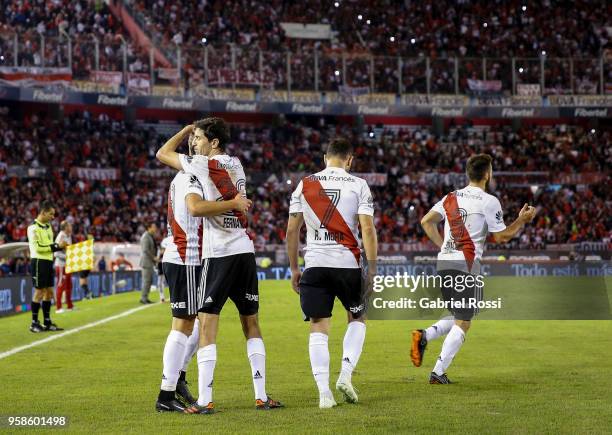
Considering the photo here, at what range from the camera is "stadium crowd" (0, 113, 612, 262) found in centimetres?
4394

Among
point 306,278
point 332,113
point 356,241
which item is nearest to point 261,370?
point 306,278

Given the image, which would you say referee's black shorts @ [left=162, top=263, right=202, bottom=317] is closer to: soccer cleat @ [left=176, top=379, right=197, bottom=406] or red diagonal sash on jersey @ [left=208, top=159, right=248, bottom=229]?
red diagonal sash on jersey @ [left=208, top=159, right=248, bottom=229]

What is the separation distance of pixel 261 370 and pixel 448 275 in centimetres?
268

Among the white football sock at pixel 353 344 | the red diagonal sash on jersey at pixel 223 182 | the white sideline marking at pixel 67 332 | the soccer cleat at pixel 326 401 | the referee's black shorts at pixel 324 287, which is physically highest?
the red diagonal sash on jersey at pixel 223 182

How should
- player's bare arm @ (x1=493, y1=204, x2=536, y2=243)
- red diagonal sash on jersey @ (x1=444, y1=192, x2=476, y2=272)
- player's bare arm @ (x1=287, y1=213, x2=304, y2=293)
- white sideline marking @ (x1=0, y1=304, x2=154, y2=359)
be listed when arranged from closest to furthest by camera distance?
1. player's bare arm @ (x1=287, y1=213, x2=304, y2=293)
2. player's bare arm @ (x1=493, y1=204, x2=536, y2=243)
3. red diagonal sash on jersey @ (x1=444, y1=192, x2=476, y2=272)
4. white sideline marking @ (x1=0, y1=304, x2=154, y2=359)

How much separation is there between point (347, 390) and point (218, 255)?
167cm

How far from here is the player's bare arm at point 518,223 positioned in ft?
30.1

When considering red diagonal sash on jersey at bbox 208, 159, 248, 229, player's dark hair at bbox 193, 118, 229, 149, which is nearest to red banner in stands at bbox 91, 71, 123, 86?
player's dark hair at bbox 193, 118, 229, 149

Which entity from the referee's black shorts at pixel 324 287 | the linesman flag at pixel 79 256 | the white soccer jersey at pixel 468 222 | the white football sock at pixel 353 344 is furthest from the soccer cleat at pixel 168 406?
the linesman flag at pixel 79 256

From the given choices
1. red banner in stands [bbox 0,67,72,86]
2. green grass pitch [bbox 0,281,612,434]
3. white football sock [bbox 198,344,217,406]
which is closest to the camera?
green grass pitch [bbox 0,281,612,434]

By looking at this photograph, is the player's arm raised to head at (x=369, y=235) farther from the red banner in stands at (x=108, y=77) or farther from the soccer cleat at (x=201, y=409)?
the red banner in stands at (x=108, y=77)

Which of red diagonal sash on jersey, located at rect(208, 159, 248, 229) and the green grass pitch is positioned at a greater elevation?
red diagonal sash on jersey, located at rect(208, 159, 248, 229)

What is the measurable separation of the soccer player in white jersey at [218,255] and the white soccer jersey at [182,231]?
0.16 meters

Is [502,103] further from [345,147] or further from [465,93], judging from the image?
[345,147]
